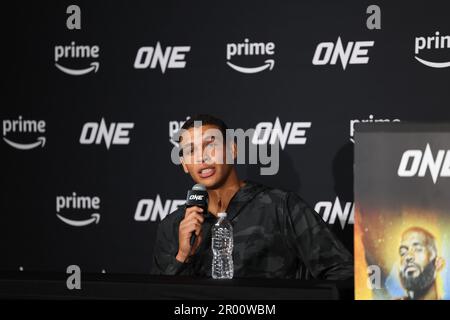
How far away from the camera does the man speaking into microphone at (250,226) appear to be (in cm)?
281

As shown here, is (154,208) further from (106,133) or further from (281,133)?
(281,133)

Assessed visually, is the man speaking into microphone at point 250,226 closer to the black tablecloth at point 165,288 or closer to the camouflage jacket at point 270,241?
the camouflage jacket at point 270,241

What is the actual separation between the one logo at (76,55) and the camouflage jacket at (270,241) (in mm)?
1311

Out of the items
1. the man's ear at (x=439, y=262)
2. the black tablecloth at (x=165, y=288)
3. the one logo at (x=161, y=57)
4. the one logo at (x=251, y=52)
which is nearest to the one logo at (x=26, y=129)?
the one logo at (x=161, y=57)

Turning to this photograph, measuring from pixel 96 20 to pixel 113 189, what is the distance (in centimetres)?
90

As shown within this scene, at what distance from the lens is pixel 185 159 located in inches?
115

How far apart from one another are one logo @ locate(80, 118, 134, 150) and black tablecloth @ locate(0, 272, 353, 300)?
1.88m

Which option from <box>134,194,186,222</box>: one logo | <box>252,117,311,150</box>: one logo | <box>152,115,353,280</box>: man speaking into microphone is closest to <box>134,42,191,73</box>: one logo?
<box>252,117,311,150</box>: one logo

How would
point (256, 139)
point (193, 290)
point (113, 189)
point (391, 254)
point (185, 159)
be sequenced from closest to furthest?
point (391, 254) → point (193, 290) → point (185, 159) → point (256, 139) → point (113, 189)

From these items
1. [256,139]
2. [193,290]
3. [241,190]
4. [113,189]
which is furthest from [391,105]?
[193,290]

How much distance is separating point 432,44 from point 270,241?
131 centimetres

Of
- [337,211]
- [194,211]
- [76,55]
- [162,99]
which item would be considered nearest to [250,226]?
[194,211]

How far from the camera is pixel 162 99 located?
393cm

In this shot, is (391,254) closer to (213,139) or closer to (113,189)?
(213,139)
